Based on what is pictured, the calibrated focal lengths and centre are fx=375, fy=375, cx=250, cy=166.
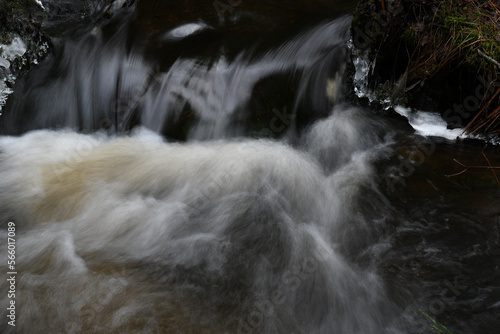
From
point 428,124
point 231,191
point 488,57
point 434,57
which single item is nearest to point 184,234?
point 231,191

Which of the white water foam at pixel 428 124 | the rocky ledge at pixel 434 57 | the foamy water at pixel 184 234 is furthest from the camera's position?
the white water foam at pixel 428 124

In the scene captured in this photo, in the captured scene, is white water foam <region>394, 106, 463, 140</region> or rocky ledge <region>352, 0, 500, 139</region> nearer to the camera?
rocky ledge <region>352, 0, 500, 139</region>

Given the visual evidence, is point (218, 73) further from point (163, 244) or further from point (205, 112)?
point (163, 244)

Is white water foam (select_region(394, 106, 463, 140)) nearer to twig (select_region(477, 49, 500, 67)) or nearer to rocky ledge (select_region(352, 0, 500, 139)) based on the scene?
rocky ledge (select_region(352, 0, 500, 139))

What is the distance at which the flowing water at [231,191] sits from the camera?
261 centimetres

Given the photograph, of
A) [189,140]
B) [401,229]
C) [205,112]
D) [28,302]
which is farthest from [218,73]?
[28,302]

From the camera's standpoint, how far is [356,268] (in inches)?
114

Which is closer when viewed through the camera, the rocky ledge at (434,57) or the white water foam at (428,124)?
the rocky ledge at (434,57)

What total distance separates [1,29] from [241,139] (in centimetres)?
352

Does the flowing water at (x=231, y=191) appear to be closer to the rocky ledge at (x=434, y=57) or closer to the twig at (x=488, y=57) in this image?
the rocky ledge at (x=434, y=57)

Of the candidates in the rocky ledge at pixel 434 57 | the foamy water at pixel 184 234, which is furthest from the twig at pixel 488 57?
the foamy water at pixel 184 234

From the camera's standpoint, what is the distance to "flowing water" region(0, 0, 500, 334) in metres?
2.61

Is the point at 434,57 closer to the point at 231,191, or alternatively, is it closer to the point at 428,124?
the point at 428,124

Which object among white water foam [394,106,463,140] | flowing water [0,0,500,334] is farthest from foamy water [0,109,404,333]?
white water foam [394,106,463,140]
